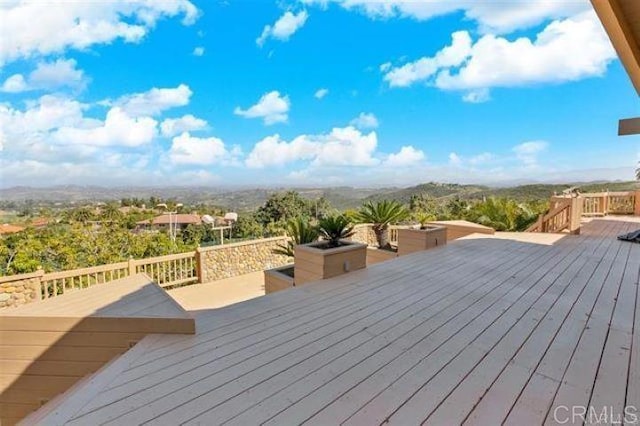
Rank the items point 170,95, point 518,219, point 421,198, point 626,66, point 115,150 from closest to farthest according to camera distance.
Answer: point 626,66, point 518,219, point 421,198, point 170,95, point 115,150

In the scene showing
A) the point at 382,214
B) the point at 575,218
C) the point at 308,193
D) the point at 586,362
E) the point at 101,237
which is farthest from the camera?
the point at 308,193

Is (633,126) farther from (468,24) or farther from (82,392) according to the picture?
(468,24)

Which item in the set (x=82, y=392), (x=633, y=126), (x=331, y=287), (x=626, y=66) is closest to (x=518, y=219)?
(x=633, y=126)

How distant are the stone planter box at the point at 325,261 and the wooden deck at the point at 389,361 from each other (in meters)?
0.43

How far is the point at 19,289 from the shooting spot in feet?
16.9

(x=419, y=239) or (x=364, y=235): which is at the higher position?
(x=419, y=239)

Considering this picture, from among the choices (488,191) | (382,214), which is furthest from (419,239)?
(488,191)

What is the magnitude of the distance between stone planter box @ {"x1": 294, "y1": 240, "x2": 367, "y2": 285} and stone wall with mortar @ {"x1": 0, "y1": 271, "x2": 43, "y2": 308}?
480 centimetres

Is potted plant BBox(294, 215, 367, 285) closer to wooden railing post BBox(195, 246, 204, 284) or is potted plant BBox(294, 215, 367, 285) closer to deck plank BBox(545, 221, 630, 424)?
deck plank BBox(545, 221, 630, 424)

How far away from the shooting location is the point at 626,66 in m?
2.98

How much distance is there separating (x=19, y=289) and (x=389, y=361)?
6.54 meters

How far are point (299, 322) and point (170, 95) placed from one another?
807 inches

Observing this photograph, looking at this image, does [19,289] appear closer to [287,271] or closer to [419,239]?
[287,271]

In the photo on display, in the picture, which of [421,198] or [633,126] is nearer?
[633,126]
